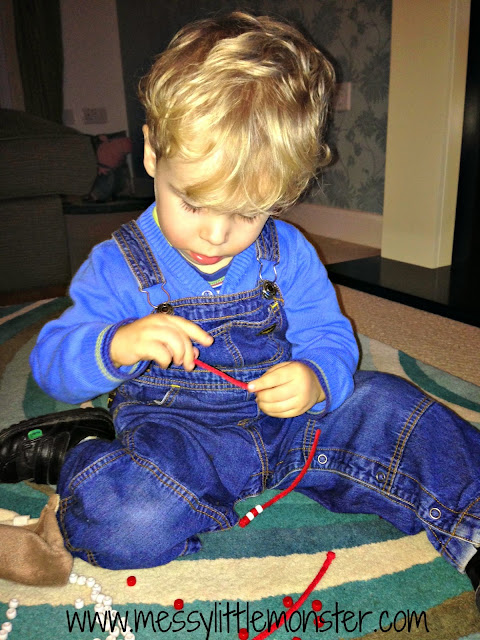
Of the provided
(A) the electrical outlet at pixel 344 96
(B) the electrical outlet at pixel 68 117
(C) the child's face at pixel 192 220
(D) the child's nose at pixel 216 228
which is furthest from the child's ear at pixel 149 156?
(B) the electrical outlet at pixel 68 117

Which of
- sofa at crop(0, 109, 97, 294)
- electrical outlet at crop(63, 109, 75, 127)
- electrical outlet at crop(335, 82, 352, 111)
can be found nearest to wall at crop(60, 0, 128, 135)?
electrical outlet at crop(63, 109, 75, 127)

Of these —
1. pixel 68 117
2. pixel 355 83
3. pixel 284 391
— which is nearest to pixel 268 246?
pixel 284 391

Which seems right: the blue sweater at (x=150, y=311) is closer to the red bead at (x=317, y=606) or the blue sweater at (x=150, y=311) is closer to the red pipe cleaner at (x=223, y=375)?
the red pipe cleaner at (x=223, y=375)

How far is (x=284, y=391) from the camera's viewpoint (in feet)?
2.23

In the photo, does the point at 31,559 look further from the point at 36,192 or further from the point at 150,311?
the point at 36,192

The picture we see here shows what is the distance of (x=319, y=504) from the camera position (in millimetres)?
759

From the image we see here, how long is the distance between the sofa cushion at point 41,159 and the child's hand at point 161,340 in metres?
1.10

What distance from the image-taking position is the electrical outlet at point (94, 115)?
400 cm

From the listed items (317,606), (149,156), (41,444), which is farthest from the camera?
(41,444)

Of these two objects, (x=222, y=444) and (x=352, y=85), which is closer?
(x=222, y=444)

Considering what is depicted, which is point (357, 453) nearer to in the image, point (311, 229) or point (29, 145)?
point (29, 145)

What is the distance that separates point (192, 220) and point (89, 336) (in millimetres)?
183

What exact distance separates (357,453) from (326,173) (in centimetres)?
178

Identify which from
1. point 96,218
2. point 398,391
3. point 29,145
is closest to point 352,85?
point 96,218
